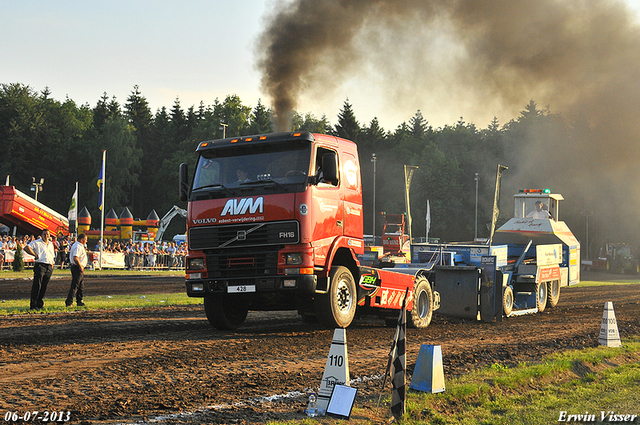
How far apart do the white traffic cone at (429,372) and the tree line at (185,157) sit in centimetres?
6554

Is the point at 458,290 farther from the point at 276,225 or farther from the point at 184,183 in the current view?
the point at 184,183

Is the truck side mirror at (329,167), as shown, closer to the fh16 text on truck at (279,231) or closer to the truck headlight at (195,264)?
the fh16 text on truck at (279,231)

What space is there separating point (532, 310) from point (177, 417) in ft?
44.8

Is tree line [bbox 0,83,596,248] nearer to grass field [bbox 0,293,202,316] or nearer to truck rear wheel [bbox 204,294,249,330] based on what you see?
grass field [bbox 0,293,202,316]

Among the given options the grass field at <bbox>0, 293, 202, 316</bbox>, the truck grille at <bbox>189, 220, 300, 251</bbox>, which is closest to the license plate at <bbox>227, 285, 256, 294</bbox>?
the truck grille at <bbox>189, 220, 300, 251</bbox>

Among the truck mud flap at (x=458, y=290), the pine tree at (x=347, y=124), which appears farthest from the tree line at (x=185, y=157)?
the truck mud flap at (x=458, y=290)

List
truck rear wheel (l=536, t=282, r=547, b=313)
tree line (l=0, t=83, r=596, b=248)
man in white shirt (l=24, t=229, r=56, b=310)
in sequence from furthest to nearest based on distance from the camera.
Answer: tree line (l=0, t=83, r=596, b=248) < truck rear wheel (l=536, t=282, r=547, b=313) < man in white shirt (l=24, t=229, r=56, b=310)

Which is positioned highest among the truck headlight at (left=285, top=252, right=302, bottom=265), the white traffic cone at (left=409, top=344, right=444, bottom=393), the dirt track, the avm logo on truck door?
the avm logo on truck door

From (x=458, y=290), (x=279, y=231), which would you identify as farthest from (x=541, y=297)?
(x=279, y=231)

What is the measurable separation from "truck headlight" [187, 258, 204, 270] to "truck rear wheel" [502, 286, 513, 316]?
7.94 metres

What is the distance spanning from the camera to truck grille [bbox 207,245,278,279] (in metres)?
10.5

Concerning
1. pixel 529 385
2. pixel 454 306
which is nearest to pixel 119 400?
pixel 529 385

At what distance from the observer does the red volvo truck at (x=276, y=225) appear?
34.0 ft

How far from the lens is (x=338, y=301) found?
11.1 m
